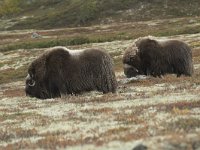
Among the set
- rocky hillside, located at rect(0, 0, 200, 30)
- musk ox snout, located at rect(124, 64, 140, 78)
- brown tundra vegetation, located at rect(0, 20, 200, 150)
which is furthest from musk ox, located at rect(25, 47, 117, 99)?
rocky hillside, located at rect(0, 0, 200, 30)

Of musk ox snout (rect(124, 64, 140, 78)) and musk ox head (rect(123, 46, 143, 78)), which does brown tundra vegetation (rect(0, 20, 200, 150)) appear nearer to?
musk ox head (rect(123, 46, 143, 78))

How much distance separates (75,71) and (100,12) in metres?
134

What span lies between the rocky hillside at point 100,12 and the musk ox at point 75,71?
395 ft

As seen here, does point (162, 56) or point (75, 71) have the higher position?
point (75, 71)

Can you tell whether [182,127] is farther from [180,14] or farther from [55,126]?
[180,14]

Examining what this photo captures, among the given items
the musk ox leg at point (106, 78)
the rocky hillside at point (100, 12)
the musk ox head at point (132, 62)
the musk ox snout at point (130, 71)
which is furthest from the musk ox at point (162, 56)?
the rocky hillside at point (100, 12)

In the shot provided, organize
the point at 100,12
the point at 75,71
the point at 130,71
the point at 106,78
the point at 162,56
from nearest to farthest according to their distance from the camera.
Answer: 1. the point at 75,71
2. the point at 106,78
3. the point at 162,56
4. the point at 130,71
5. the point at 100,12

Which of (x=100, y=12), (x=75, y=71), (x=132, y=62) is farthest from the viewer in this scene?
(x=100, y=12)

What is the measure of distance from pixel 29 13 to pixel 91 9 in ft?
124

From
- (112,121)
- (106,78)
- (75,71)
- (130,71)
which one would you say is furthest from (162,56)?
(112,121)

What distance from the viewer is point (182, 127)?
50.7 ft

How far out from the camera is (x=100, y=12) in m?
162

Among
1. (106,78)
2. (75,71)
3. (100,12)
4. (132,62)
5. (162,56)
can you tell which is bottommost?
(100,12)

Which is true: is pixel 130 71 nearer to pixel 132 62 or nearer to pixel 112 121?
pixel 132 62
